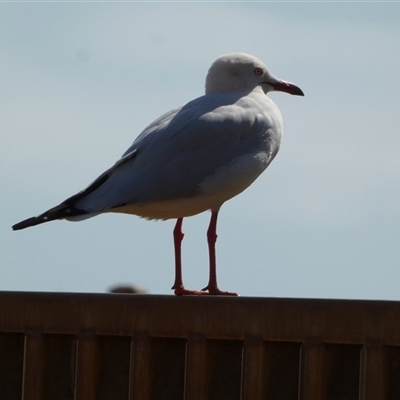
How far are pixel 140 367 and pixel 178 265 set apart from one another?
68.3 inches

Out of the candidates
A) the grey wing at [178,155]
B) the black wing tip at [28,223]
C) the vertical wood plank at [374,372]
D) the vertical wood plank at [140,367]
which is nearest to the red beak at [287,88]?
the grey wing at [178,155]

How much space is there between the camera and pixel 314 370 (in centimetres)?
684

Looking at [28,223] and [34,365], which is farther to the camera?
[28,223]

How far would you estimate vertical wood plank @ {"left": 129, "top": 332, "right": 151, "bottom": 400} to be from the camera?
7223 mm

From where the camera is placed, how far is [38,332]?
7.48 metres

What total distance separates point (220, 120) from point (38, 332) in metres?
2.33

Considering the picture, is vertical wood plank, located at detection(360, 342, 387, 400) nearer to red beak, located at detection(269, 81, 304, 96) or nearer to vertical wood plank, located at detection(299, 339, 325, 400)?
vertical wood plank, located at detection(299, 339, 325, 400)

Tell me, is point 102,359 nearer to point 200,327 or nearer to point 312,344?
point 200,327

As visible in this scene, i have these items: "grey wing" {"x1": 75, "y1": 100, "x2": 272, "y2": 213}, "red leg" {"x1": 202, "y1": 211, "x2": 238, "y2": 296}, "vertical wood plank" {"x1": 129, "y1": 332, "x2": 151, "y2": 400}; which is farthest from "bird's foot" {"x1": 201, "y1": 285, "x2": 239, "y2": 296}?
"vertical wood plank" {"x1": 129, "y1": 332, "x2": 151, "y2": 400}

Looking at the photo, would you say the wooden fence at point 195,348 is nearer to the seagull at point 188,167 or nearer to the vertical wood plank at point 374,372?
the vertical wood plank at point 374,372

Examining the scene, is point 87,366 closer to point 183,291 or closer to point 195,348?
point 195,348

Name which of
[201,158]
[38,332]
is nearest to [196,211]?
[201,158]

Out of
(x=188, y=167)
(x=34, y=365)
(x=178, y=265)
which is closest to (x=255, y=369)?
→ (x=34, y=365)

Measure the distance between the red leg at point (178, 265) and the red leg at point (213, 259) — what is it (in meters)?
0.12
